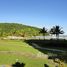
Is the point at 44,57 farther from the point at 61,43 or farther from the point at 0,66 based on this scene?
the point at 61,43

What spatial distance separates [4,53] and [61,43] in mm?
41618

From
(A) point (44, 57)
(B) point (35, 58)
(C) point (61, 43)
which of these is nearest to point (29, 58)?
(B) point (35, 58)

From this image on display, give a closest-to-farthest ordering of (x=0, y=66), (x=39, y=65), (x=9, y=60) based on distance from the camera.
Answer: (x=0, y=66), (x=39, y=65), (x=9, y=60)

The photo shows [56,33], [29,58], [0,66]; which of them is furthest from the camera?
[56,33]

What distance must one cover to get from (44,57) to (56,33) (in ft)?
265

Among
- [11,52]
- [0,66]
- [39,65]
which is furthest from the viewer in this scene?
[11,52]

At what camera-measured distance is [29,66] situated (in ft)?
95.2

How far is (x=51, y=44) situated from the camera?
78.5 m

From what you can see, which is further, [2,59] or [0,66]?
[2,59]

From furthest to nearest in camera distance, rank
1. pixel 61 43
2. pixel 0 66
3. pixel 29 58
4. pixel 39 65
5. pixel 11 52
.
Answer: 1. pixel 61 43
2. pixel 11 52
3. pixel 29 58
4. pixel 39 65
5. pixel 0 66

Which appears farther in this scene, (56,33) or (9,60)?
(56,33)

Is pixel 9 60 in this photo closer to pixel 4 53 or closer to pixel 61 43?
pixel 4 53

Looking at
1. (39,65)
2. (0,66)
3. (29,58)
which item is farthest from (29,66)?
(29,58)

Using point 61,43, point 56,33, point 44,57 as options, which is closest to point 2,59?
point 44,57
